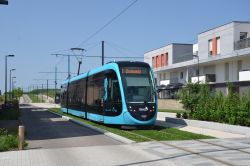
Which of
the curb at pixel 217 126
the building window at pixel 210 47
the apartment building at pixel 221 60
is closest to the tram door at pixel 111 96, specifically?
the curb at pixel 217 126

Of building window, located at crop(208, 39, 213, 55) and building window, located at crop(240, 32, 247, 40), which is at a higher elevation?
building window, located at crop(240, 32, 247, 40)

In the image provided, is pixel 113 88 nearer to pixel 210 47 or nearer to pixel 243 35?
pixel 243 35

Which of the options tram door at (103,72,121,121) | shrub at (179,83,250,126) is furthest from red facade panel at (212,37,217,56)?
tram door at (103,72,121,121)

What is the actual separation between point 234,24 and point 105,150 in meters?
42.2

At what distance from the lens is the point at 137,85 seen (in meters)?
22.5

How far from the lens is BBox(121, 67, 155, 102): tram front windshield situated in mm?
22156

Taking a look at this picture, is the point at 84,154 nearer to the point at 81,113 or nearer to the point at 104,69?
the point at 104,69

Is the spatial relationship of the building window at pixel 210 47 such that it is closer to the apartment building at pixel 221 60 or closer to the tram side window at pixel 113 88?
the apartment building at pixel 221 60

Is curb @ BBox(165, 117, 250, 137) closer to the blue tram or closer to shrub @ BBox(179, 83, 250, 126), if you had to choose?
shrub @ BBox(179, 83, 250, 126)

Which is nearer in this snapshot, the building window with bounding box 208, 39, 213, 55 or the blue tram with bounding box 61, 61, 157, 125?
the blue tram with bounding box 61, 61, 157, 125

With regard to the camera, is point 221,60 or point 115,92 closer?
point 115,92

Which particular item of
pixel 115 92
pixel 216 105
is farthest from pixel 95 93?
pixel 216 105

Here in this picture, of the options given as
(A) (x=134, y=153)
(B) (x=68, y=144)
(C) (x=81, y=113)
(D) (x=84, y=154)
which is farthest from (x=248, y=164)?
(C) (x=81, y=113)

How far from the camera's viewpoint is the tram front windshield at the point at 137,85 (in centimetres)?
2216
